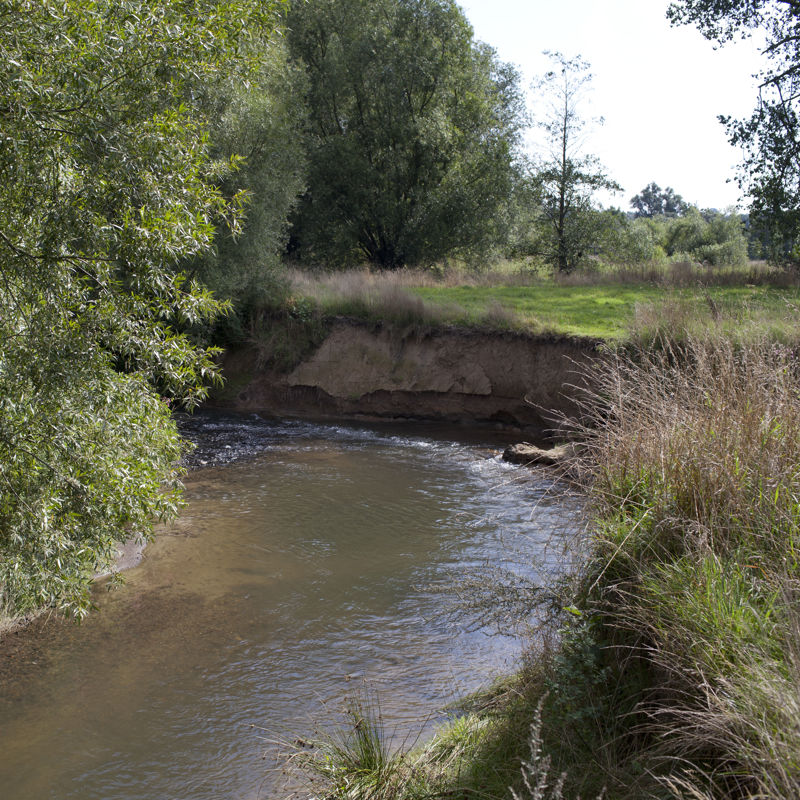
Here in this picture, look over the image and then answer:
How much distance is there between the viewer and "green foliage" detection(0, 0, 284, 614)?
4637 millimetres

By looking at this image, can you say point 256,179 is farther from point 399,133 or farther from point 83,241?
point 83,241

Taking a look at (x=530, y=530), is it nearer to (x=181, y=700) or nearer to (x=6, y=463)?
(x=181, y=700)

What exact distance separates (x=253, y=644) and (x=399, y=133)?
66.5 feet

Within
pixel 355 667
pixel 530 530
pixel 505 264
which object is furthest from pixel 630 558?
pixel 505 264

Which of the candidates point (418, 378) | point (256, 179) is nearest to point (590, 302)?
point (418, 378)

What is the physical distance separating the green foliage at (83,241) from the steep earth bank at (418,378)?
10.1 m

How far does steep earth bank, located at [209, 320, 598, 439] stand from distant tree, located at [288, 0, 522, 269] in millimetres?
7889

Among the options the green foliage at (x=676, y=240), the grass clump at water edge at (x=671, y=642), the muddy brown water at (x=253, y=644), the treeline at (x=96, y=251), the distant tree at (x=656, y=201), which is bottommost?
the muddy brown water at (x=253, y=644)

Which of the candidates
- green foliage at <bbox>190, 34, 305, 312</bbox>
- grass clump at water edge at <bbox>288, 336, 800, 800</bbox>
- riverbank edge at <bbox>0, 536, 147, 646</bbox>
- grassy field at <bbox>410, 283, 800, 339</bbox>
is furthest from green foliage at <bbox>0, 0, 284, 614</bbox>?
green foliage at <bbox>190, 34, 305, 312</bbox>

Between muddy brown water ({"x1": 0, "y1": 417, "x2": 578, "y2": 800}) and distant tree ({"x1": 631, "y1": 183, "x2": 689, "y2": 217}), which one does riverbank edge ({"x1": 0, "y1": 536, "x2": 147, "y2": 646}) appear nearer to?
muddy brown water ({"x1": 0, "y1": 417, "x2": 578, "y2": 800})

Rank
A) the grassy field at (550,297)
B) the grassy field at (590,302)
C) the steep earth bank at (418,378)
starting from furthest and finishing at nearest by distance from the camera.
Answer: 1. the steep earth bank at (418,378)
2. the grassy field at (550,297)
3. the grassy field at (590,302)

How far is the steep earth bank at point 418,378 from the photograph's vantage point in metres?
15.2

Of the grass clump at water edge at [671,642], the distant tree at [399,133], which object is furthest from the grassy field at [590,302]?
the grass clump at water edge at [671,642]

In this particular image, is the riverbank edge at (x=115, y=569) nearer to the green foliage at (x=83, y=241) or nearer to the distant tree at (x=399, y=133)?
the green foliage at (x=83, y=241)
